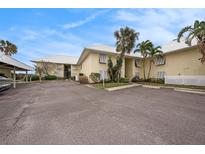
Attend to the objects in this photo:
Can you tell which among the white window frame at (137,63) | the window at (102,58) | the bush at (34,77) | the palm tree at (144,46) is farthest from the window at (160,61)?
the bush at (34,77)

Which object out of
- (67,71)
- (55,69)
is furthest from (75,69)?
(55,69)

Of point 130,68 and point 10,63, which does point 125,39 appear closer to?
point 130,68

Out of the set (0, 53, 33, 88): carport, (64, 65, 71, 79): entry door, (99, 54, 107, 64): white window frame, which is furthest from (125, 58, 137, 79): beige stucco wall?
(64, 65, 71, 79): entry door

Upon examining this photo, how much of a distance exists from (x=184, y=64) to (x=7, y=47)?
38859 mm

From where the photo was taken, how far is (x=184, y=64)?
19.3 m

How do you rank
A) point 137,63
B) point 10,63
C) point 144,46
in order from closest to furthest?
point 10,63
point 144,46
point 137,63

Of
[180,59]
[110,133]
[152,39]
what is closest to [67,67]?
[152,39]

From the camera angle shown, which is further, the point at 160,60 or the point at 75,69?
the point at 75,69

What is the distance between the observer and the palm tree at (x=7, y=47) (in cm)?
3309
